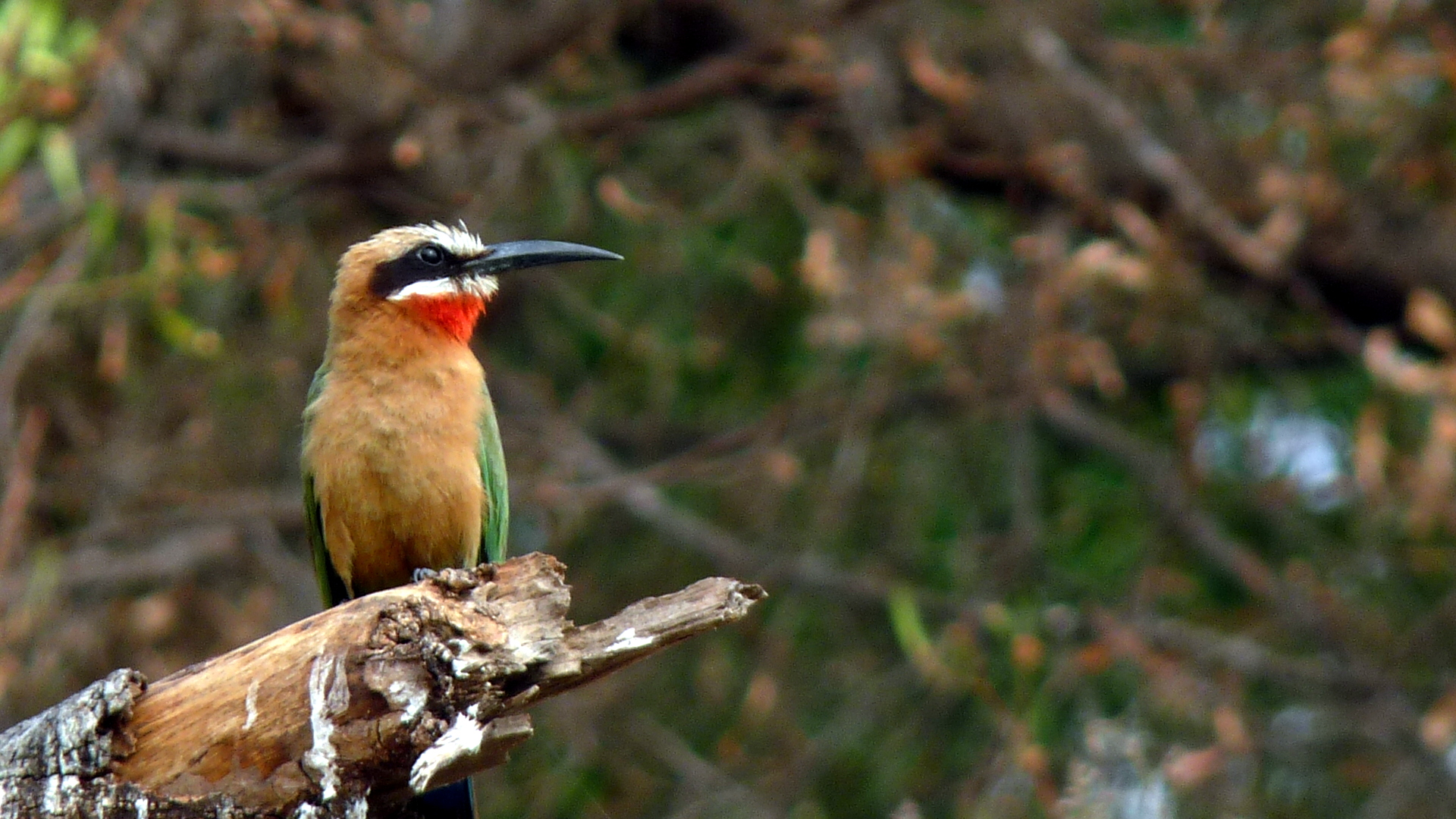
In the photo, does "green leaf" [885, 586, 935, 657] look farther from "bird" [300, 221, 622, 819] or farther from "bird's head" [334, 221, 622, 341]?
"bird's head" [334, 221, 622, 341]

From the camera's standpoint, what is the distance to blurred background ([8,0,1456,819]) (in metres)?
7.89

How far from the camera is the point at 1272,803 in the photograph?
8852 mm

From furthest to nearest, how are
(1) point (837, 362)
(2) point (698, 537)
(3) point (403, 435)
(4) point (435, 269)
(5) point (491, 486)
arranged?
(1) point (837, 362), (2) point (698, 537), (4) point (435, 269), (5) point (491, 486), (3) point (403, 435)

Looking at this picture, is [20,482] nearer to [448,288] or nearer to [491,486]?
[448,288]

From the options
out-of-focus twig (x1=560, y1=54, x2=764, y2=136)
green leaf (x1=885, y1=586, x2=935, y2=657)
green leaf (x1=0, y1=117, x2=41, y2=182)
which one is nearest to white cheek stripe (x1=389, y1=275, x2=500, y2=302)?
green leaf (x1=0, y1=117, x2=41, y2=182)

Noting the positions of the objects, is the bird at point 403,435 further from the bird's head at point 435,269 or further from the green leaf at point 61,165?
the green leaf at point 61,165

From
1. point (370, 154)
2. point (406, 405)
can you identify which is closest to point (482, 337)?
point (370, 154)

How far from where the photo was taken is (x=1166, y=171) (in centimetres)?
870

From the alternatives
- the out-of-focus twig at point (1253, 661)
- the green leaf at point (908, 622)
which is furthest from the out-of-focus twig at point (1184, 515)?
the green leaf at point (908, 622)

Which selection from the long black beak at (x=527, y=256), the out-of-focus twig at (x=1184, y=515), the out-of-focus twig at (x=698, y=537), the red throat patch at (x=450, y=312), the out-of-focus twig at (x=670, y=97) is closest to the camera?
the red throat patch at (x=450, y=312)

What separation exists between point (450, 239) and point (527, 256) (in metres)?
0.26

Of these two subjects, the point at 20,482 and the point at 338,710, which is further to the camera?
the point at 20,482

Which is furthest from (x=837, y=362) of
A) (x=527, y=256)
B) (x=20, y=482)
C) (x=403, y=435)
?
(x=403, y=435)

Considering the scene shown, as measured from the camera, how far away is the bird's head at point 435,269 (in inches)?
227
